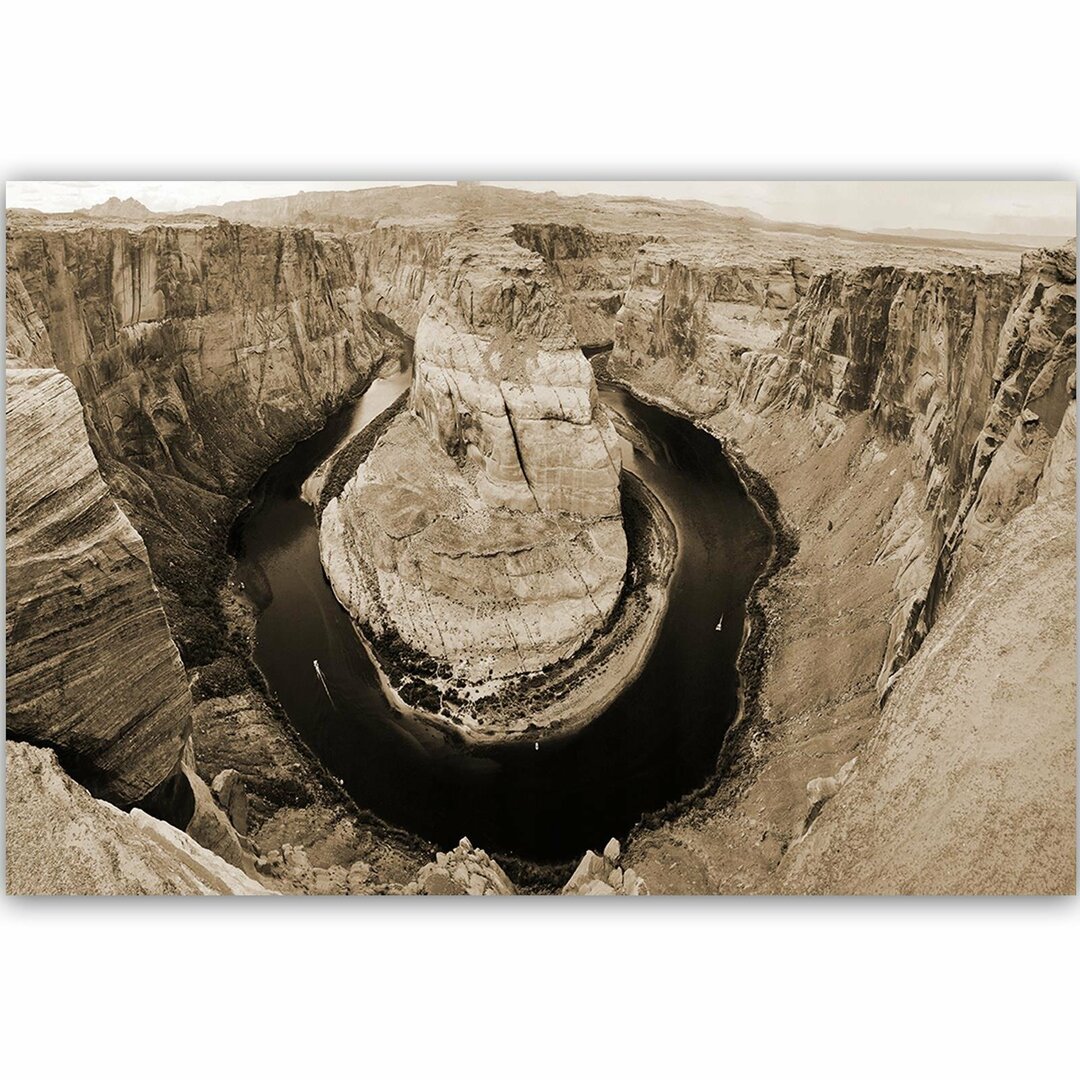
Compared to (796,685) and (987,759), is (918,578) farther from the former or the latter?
(987,759)

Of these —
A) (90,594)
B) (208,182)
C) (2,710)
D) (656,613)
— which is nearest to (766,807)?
(656,613)

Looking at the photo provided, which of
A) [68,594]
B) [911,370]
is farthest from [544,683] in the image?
[911,370]

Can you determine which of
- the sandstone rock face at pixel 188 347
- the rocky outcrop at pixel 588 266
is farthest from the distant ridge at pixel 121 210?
the rocky outcrop at pixel 588 266

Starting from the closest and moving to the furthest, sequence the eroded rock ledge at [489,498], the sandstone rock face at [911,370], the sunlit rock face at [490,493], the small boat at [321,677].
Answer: the sandstone rock face at [911,370] < the small boat at [321,677] < the eroded rock ledge at [489,498] < the sunlit rock face at [490,493]

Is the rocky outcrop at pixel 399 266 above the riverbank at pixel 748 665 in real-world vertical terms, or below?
above

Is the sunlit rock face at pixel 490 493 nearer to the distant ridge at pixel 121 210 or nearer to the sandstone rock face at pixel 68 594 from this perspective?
the distant ridge at pixel 121 210

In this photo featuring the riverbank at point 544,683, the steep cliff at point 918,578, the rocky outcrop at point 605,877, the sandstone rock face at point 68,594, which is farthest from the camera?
the riverbank at point 544,683
